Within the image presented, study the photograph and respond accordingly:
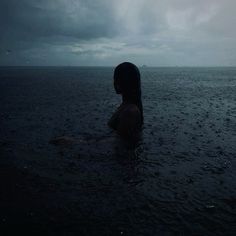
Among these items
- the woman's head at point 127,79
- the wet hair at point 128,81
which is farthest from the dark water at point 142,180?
the woman's head at point 127,79

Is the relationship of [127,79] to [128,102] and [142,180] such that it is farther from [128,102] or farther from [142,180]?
[142,180]

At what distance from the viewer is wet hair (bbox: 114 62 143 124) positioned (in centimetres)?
913

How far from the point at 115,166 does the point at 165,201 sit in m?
2.74

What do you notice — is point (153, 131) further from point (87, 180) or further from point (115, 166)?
point (87, 180)

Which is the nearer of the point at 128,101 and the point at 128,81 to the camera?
the point at 128,81

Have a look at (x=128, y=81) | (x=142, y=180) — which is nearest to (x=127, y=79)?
(x=128, y=81)

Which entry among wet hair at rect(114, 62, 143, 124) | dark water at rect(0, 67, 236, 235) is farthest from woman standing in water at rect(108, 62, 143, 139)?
dark water at rect(0, 67, 236, 235)

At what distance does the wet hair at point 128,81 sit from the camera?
913cm

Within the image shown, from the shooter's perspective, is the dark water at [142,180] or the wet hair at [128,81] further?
the wet hair at [128,81]

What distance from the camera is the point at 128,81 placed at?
9.38 metres

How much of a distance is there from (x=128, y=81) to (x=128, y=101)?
0.74 m

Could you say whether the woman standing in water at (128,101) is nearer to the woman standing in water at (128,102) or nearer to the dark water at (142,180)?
the woman standing in water at (128,102)

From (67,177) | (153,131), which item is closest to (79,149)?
(67,177)

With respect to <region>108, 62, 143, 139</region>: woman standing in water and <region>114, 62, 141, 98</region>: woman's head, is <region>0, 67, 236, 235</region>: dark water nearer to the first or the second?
<region>108, 62, 143, 139</region>: woman standing in water
